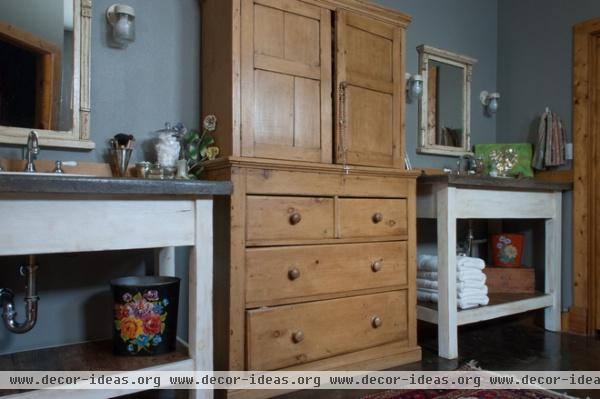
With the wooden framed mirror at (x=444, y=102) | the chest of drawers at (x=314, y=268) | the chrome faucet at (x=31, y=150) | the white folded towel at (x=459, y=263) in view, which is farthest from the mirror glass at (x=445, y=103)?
the chrome faucet at (x=31, y=150)

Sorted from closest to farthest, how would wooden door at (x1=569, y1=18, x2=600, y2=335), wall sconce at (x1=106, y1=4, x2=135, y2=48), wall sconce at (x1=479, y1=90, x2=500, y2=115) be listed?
wall sconce at (x1=106, y1=4, x2=135, y2=48)
wooden door at (x1=569, y1=18, x2=600, y2=335)
wall sconce at (x1=479, y1=90, x2=500, y2=115)

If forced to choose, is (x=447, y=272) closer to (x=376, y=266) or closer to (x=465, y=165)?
(x=376, y=266)

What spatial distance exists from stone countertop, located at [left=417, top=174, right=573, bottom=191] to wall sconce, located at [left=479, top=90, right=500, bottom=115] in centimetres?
79

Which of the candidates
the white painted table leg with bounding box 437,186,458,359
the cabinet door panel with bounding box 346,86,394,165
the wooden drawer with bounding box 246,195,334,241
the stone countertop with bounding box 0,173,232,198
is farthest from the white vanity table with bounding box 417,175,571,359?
the stone countertop with bounding box 0,173,232,198

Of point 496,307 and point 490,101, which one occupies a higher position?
point 490,101

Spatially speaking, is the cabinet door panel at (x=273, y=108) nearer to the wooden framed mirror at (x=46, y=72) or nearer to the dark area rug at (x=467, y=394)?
the wooden framed mirror at (x=46, y=72)

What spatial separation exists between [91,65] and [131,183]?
0.80m

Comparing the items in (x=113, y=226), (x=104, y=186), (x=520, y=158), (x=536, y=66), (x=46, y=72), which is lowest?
(x=113, y=226)

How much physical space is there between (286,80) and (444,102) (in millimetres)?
1560

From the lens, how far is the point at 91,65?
183 centimetres

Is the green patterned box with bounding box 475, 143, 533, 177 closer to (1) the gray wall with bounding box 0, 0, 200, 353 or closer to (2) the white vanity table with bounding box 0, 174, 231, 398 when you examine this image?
(1) the gray wall with bounding box 0, 0, 200, 353

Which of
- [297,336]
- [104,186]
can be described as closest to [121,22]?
[104,186]

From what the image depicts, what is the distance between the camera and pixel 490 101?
3266mm

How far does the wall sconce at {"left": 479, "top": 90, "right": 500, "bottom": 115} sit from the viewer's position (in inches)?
128
